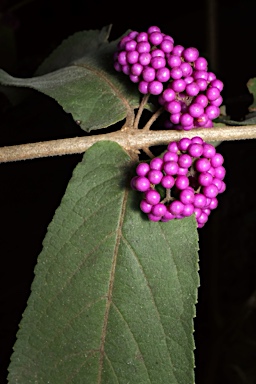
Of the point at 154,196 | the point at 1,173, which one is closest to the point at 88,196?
the point at 154,196

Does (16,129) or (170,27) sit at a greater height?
(170,27)

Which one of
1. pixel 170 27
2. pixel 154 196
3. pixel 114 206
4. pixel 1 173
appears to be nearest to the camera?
pixel 154 196

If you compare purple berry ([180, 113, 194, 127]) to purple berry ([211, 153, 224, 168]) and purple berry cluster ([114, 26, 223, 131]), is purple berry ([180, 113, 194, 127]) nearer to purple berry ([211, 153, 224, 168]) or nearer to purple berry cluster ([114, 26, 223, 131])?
purple berry cluster ([114, 26, 223, 131])

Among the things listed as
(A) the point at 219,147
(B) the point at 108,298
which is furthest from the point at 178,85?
(A) the point at 219,147

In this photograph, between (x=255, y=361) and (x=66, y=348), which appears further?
(x=255, y=361)

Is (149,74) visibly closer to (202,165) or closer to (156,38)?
(156,38)

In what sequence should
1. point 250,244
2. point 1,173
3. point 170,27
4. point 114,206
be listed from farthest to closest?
point 170,27 < point 250,244 < point 1,173 < point 114,206

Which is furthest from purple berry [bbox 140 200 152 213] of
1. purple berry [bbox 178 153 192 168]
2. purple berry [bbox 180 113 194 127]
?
purple berry [bbox 180 113 194 127]

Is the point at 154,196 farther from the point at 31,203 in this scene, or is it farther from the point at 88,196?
the point at 31,203

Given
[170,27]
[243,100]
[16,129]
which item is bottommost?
[16,129]
